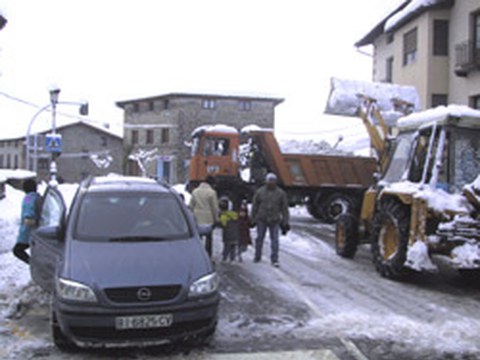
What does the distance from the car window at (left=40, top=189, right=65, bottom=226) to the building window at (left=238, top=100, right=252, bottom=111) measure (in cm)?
4464

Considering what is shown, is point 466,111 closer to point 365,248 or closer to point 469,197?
point 469,197

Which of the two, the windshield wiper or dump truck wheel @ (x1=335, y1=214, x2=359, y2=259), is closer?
the windshield wiper

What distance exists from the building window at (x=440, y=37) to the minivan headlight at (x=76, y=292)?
19.7 metres

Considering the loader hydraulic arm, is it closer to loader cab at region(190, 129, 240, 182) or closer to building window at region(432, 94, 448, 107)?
loader cab at region(190, 129, 240, 182)

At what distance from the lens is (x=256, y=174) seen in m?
18.8

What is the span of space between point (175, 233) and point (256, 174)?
Answer: 1269 centimetres

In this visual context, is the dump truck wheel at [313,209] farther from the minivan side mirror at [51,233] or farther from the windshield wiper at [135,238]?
the minivan side mirror at [51,233]

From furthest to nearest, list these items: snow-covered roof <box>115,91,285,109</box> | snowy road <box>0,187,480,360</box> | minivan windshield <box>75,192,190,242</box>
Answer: snow-covered roof <box>115,91,285,109</box> < minivan windshield <box>75,192,190,242</box> < snowy road <box>0,187,480,360</box>

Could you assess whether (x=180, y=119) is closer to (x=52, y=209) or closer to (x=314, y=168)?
(x=314, y=168)

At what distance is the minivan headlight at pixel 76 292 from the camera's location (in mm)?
5008

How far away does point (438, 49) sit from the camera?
2173 centimetres

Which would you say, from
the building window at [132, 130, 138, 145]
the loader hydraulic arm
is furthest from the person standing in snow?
the building window at [132, 130, 138, 145]

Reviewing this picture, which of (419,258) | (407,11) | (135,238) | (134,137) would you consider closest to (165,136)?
(134,137)

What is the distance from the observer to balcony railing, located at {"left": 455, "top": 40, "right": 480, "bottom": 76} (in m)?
19.3
